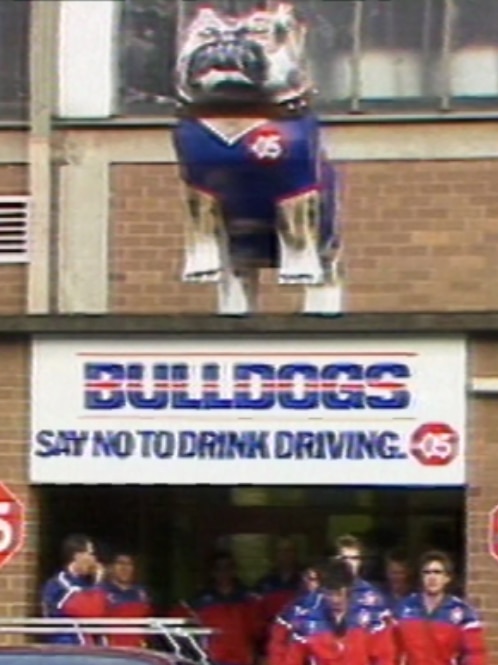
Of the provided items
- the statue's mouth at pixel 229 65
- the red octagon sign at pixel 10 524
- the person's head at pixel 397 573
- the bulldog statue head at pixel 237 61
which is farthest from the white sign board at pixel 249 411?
the statue's mouth at pixel 229 65

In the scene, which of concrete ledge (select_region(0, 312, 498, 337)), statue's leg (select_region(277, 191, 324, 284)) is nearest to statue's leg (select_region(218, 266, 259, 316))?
concrete ledge (select_region(0, 312, 498, 337))

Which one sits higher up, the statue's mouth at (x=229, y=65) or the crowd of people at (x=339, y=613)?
the statue's mouth at (x=229, y=65)

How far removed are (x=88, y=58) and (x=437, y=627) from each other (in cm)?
493

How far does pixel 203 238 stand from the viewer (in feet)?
48.5

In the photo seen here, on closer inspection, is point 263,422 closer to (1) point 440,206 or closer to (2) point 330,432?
(2) point 330,432

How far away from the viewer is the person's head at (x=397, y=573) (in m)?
15.4

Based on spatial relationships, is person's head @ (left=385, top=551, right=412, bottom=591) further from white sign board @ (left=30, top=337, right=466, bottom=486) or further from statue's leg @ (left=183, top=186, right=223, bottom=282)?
statue's leg @ (left=183, top=186, right=223, bottom=282)

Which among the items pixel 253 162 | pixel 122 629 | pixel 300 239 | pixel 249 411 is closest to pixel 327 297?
pixel 249 411

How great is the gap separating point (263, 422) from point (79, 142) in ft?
7.87

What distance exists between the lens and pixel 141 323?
52.6 ft

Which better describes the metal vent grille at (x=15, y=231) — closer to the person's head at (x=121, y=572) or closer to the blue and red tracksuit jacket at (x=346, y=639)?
the person's head at (x=121, y=572)

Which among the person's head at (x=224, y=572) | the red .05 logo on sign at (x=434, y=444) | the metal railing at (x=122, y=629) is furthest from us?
the person's head at (x=224, y=572)

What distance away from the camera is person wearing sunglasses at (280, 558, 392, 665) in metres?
14.2

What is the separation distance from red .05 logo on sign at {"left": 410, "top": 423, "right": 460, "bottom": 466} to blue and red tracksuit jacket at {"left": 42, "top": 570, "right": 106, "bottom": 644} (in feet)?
7.68
